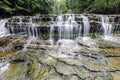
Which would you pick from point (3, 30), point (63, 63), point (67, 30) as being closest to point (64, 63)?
point (63, 63)

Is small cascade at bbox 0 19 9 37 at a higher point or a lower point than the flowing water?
higher

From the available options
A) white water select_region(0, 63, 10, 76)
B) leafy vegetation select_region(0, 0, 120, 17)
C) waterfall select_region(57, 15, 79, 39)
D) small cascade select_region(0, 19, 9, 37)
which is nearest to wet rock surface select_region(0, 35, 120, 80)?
white water select_region(0, 63, 10, 76)

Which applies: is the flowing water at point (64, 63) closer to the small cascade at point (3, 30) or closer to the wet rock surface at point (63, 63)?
the wet rock surface at point (63, 63)

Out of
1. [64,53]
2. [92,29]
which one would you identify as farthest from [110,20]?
[64,53]

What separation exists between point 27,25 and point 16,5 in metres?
4.82

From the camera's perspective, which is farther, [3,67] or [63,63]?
[63,63]

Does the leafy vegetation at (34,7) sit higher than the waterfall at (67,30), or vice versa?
the leafy vegetation at (34,7)

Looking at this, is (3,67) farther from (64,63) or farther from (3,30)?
(3,30)

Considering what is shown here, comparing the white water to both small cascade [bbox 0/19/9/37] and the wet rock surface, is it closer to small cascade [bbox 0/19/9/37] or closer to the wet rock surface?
the wet rock surface

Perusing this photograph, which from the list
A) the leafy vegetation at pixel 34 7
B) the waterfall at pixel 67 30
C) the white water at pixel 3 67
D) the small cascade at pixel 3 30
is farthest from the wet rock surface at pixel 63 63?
the leafy vegetation at pixel 34 7

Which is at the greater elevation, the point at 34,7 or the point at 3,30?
the point at 34,7

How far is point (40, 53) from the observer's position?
6.14 meters

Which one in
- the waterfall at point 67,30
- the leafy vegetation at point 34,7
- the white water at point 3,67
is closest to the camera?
the white water at point 3,67

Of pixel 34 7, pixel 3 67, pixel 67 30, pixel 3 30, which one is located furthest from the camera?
pixel 34 7
